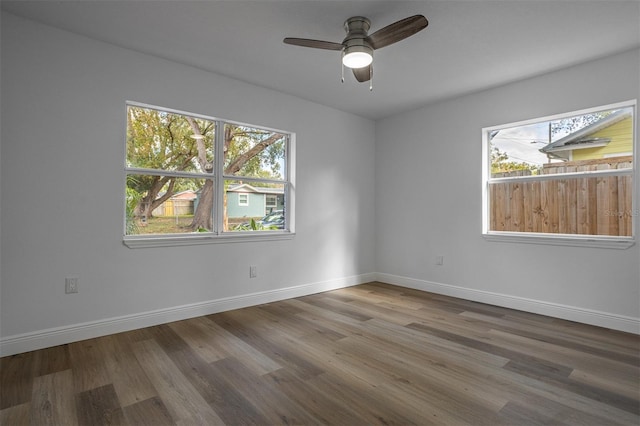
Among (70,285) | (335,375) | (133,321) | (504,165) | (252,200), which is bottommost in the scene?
(335,375)

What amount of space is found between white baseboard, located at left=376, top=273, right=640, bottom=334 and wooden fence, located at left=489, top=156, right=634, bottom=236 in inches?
30.9

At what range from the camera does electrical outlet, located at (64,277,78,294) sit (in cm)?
271

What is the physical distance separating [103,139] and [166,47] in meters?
1.00

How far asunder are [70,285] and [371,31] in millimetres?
3269

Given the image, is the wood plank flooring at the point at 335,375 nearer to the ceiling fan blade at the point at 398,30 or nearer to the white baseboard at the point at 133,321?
the white baseboard at the point at 133,321

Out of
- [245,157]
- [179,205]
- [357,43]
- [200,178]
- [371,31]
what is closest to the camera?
[357,43]

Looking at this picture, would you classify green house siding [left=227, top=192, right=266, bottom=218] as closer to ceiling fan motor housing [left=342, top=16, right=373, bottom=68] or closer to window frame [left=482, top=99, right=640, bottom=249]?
ceiling fan motor housing [left=342, top=16, right=373, bottom=68]

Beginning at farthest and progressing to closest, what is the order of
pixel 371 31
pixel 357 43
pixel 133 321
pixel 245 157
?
pixel 245 157, pixel 133 321, pixel 371 31, pixel 357 43

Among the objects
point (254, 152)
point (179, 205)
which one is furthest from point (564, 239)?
point (179, 205)

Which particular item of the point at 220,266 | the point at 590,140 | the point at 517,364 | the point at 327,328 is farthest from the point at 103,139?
the point at 590,140

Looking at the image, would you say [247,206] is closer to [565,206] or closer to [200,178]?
[200,178]

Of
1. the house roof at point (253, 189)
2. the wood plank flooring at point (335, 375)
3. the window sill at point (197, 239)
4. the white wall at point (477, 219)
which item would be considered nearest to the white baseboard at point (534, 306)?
the white wall at point (477, 219)

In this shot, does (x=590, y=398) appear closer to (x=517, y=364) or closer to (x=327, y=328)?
(x=517, y=364)

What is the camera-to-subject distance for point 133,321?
3010 millimetres
